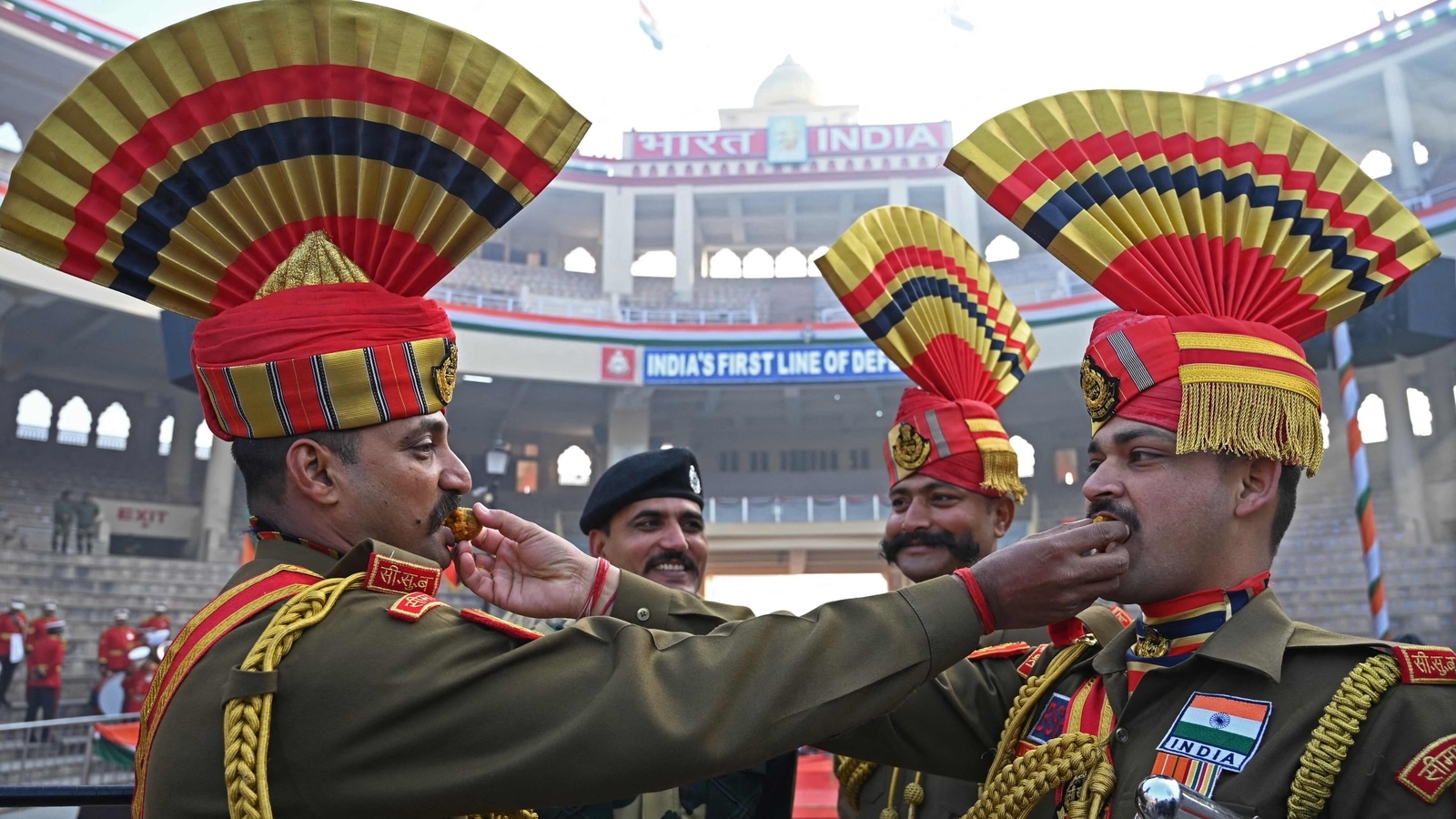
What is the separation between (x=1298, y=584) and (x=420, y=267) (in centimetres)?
2167

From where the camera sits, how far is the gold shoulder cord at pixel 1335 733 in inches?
70.4

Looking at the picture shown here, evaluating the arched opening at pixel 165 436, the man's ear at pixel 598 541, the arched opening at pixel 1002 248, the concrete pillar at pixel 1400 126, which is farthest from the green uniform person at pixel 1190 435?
the arched opening at pixel 1002 248

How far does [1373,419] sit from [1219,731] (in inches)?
1002

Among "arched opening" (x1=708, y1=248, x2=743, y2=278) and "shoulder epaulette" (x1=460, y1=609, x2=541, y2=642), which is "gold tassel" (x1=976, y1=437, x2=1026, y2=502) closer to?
"shoulder epaulette" (x1=460, y1=609, x2=541, y2=642)

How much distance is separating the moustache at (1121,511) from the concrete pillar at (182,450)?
27.6m

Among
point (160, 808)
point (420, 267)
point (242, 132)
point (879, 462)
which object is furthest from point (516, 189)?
point (879, 462)

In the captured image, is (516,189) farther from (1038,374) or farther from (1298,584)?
(1038,374)

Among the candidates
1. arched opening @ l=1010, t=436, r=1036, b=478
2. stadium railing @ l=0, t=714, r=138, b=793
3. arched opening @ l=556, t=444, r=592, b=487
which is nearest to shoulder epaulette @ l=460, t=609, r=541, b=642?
stadium railing @ l=0, t=714, r=138, b=793

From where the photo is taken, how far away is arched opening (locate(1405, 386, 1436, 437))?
72.7 ft

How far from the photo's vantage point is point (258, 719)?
167cm

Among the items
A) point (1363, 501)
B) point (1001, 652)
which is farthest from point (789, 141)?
point (1001, 652)

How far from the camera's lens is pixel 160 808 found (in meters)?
1.74

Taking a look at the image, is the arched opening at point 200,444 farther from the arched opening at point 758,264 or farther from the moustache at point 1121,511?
the moustache at point 1121,511

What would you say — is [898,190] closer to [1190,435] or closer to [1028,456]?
[1028,456]
